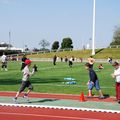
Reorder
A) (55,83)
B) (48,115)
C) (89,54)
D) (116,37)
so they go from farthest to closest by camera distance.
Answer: (116,37) → (89,54) → (55,83) → (48,115)

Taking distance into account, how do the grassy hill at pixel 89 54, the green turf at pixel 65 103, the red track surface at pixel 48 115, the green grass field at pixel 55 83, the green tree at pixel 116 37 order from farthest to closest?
the green tree at pixel 116 37, the grassy hill at pixel 89 54, the green grass field at pixel 55 83, the green turf at pixel 65 103, the red track surface at pixel 48 115

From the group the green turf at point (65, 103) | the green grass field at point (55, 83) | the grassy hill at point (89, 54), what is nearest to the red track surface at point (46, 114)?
the green turf at point (65, 103)

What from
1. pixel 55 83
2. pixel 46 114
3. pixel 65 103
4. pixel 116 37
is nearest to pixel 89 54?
pixel 116 37

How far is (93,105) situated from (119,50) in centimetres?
8630

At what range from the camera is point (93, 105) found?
1526cm

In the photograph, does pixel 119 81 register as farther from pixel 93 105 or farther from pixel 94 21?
pixel 94 21

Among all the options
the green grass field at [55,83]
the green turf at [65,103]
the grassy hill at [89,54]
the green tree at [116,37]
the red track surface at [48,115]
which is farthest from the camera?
the green tree at [116,37]

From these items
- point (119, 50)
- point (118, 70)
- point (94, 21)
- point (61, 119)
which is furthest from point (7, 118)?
point (119, 50)

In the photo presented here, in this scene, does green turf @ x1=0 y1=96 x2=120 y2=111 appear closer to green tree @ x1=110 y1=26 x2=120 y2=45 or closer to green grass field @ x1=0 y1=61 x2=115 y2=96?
green grass field @ x1=0 y1=61 x2=115 y2=96

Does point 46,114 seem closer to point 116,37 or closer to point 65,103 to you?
point 65,103

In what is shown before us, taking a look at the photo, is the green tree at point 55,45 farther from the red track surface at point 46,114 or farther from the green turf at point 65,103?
the red track surface at point 46,114

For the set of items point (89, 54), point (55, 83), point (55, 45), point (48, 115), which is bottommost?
point (48, 115)

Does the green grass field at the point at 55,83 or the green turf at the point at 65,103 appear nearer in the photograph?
the green turf at the point at 65,103

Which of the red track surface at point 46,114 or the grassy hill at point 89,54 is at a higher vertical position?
the grassy hill at point 89,54
